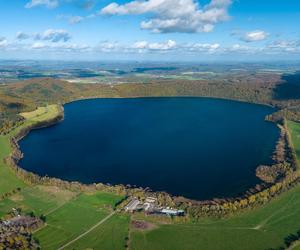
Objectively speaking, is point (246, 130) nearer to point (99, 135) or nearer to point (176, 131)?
point (176, 131)

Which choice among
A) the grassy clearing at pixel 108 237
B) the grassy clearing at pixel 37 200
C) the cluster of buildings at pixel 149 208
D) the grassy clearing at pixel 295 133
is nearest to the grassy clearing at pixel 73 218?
the grassy clearing at pixel 108 237

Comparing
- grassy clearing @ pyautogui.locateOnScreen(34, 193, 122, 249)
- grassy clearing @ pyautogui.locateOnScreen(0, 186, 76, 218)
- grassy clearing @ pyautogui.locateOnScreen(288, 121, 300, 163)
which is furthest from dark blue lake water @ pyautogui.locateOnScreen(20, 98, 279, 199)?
grassy clearing @ pyautogui.locateOnScreen(34, 193, 122, 249)

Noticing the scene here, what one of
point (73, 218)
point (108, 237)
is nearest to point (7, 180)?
point (73, 218)

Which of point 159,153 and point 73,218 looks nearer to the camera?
point 73,218

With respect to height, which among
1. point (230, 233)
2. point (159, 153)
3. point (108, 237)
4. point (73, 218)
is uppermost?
point (159, 153)

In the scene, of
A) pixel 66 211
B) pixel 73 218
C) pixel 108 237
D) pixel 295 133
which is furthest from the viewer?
pixel 295 133

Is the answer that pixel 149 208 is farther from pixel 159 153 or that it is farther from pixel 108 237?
pixel 159 153

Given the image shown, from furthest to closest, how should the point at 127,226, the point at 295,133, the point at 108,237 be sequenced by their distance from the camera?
1. the point at 295,133
2. the point at 127,226
3. the point at 108,237

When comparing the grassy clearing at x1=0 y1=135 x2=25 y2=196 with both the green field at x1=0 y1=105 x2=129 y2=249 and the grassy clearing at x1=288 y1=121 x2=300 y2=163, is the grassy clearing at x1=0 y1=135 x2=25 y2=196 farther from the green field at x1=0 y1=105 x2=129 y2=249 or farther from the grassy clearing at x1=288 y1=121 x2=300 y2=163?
the grassy clearing at x1=288 y1=121 x2=300 y2=163
